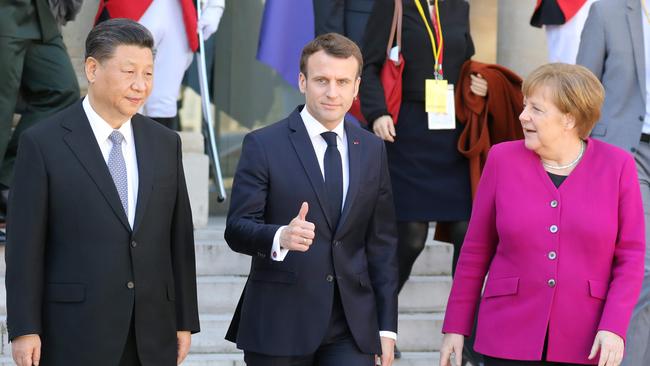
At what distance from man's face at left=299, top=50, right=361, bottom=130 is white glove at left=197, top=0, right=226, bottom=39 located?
10.7 ft

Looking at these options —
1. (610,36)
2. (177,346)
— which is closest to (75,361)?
(177,346)

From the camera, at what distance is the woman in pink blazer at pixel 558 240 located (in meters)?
4.30

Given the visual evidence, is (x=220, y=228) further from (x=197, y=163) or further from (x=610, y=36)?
(x=610, y=36)

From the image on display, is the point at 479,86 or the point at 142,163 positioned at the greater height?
the point at 479,86

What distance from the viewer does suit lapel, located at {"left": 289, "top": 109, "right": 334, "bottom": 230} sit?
14.7 ft

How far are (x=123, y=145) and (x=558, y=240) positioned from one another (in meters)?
1.52

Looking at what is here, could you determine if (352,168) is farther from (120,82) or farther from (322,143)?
(120,82)

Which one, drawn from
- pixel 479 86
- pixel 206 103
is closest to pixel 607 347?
pixel 479 86

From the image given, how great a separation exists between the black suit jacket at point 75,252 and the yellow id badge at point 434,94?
2.33 metres

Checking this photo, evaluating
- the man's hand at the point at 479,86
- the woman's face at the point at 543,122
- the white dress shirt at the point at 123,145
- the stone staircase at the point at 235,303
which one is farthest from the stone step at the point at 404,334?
the woman's face at the point at 543,122

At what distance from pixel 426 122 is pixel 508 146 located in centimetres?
190

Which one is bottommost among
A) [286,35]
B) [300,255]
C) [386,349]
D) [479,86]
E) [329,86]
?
[386,349]

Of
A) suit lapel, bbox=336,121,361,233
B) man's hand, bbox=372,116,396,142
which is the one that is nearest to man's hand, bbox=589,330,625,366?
suit lapel, bbox=336,121,361,233

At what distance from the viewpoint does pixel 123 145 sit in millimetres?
4410
